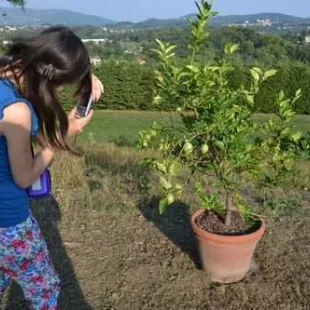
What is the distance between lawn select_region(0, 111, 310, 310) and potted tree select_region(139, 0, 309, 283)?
0.24 metres

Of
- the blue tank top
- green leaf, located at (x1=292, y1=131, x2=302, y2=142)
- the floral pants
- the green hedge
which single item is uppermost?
the blue tank top

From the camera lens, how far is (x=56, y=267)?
361cm

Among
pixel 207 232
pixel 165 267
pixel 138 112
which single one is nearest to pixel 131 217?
pixel 165 267

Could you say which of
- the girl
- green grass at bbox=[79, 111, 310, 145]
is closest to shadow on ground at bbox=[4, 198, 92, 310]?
the girl

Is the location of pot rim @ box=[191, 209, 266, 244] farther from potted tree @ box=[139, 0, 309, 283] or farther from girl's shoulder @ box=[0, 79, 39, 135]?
girl's shoulder @ box=[0, 79, 39, 135]

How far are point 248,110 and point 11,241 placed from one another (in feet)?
5.42

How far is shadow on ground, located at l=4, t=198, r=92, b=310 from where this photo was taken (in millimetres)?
3159

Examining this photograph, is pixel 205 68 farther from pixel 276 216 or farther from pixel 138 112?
pixel 138 112

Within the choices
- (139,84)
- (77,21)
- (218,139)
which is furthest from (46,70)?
(77,21)

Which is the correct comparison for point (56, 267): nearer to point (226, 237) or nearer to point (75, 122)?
point (226, 237)

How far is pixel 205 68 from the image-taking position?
9.65 ft

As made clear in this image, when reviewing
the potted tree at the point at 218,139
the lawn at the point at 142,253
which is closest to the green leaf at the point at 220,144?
the potted tree at the point at 218,139

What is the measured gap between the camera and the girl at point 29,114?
1.74m

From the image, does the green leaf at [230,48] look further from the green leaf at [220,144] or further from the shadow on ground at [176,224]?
the shadow on ground at [176,224]
